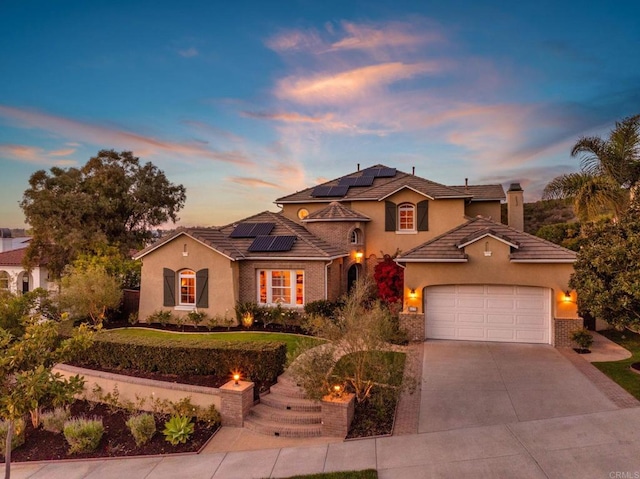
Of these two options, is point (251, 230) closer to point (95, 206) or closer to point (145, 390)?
point (145, 390)

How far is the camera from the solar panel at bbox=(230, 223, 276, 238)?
1956 cm

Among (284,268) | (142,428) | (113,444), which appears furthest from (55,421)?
(284,268)

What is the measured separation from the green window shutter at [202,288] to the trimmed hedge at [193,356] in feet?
18.5

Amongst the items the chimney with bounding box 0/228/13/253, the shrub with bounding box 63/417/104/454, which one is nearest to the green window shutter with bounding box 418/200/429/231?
the shrub with bounding box 63/417/104/454

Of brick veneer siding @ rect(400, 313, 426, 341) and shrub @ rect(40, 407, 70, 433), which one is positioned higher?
brick veneer siding @ rect(400, 313, 426, 341)

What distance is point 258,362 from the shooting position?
1063cm

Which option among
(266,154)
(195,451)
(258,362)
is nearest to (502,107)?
(266,154)

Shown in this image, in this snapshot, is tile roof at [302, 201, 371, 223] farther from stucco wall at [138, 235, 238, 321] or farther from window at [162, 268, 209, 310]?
window at [162, 268, 209, 310]

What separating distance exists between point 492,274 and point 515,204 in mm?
12488

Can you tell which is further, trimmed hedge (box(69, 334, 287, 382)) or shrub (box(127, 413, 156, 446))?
trimmed hedge (box(69, 334, 287, 382))

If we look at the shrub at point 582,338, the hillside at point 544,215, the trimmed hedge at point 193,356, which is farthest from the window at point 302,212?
the hillside at point 544,215

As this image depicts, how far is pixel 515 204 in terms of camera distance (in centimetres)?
2461

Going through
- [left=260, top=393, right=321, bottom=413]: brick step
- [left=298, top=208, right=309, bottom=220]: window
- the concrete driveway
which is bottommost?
[left=260, top=393, right=321, bottom=413]: brick step

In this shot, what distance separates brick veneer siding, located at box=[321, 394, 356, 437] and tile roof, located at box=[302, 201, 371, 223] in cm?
1260
